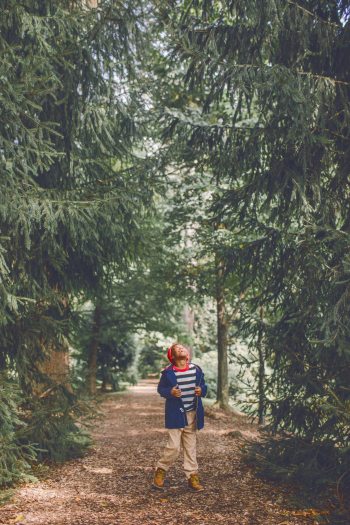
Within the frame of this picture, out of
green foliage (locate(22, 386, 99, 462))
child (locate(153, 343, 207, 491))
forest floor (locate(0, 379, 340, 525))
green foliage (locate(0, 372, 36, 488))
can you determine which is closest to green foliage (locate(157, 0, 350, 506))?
forest floor (locate(0, 379, 340, 525))

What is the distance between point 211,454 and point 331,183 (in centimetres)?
452

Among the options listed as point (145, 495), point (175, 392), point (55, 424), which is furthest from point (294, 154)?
point (55, 424)

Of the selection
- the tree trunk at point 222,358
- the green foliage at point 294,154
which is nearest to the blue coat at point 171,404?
the green foliage at point 294,154

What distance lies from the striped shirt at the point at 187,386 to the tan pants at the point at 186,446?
0.10 metres

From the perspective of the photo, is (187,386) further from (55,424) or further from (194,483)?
(55,424)

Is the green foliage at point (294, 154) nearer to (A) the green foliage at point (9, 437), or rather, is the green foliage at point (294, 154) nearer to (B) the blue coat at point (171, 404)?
(B) the blue coat at point (171, 404)

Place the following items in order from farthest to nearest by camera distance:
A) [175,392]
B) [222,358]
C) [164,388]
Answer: [222,358], [164,388], [175,392]

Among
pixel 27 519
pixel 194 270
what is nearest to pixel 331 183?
pixel 27 519

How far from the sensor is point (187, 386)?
637 centimetres

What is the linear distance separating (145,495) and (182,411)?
3.37 ft

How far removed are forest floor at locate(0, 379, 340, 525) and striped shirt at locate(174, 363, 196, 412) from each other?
1.00 meters

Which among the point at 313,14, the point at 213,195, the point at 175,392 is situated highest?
the point at 313,14

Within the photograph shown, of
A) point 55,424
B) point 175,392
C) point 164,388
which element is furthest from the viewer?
point 55,424

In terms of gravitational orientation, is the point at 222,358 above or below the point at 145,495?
above
